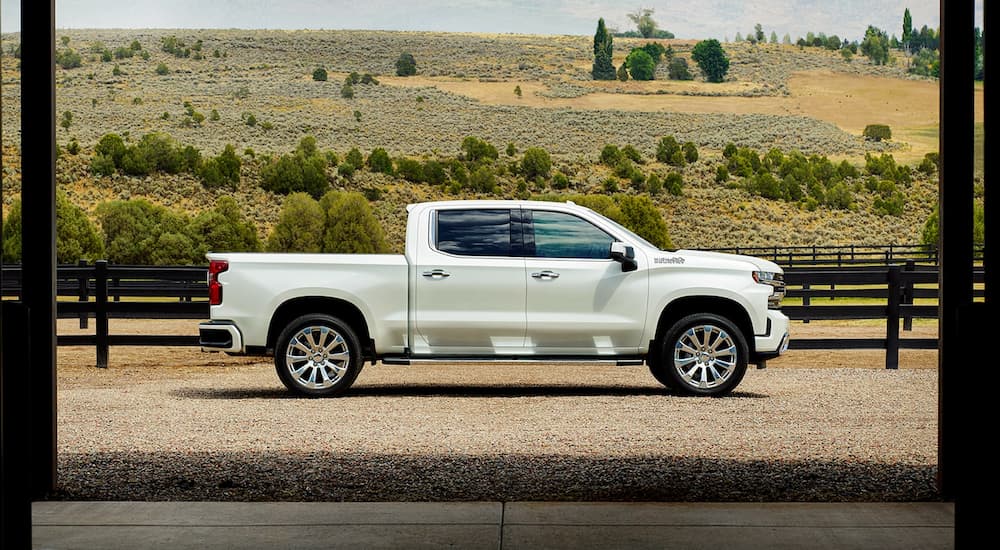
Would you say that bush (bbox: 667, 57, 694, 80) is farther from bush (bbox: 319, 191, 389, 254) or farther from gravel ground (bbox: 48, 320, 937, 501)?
gravel ground (bbox: 48, 320, 937, 501)

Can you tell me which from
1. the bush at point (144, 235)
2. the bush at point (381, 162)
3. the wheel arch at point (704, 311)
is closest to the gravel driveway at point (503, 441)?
the wheel arch at point (704, 311)

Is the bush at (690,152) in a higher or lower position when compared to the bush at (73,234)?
higher

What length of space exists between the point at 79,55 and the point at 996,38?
10462cm

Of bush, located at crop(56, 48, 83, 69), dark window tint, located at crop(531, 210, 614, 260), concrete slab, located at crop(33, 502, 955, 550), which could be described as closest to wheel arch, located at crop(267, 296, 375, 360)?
dark window tint, located at crop(531, 210, 614, 260)

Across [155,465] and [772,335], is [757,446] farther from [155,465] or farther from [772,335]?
[155,465]

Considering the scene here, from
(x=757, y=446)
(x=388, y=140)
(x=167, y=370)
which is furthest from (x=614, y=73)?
(x=757, y=446)

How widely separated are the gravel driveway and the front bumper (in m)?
0.53

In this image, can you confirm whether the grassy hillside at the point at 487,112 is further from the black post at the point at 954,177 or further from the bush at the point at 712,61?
the black post at the point at 954,177

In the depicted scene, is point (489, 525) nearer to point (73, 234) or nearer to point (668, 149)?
point (73, 234)

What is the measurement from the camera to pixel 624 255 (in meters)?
11.7

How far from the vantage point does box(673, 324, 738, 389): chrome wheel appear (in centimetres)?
1159

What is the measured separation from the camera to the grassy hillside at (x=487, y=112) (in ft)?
281

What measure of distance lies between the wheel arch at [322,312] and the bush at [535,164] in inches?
2996

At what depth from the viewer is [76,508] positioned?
5.98 metres
